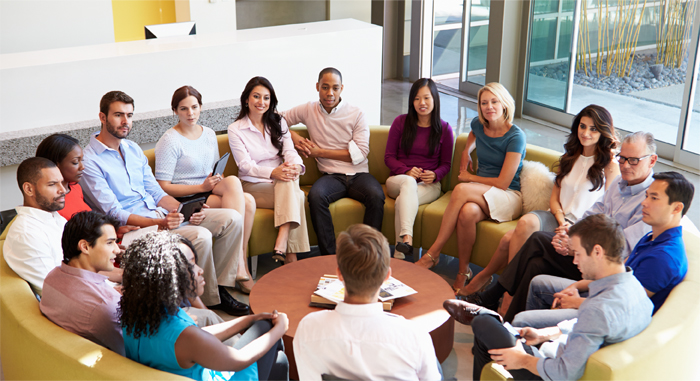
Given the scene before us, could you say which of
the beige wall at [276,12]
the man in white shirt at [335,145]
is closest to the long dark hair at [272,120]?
the man in white shirt at [335,145]

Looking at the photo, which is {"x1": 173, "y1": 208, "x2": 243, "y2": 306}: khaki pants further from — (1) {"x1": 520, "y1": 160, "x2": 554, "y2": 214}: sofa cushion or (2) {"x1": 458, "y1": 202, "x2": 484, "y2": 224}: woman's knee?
(1) {"x1": 520, "y1": 160, "x2": 554, "y2": 214}: sofa cushion

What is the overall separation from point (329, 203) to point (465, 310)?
1.57 m

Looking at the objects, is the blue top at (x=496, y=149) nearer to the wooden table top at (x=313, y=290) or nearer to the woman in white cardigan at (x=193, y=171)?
the wooden table top at (x=313, y=290)

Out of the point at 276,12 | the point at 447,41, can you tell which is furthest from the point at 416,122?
the point at 276,12

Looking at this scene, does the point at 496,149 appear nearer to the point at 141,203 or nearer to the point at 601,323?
the point at 601,323

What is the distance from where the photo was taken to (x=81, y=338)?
202 cm

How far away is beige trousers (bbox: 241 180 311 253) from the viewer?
3.68 m

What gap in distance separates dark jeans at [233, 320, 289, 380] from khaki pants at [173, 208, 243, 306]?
1.12 m

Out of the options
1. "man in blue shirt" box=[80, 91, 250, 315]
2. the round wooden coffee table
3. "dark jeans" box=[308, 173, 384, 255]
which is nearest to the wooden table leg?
the round wooden coffee table

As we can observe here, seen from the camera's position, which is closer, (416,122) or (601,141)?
(601,141)

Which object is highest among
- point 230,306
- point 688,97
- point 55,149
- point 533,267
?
point 55,149

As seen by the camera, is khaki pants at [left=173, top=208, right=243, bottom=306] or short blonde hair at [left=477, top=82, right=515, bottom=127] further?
short blonde hair at [left=477, top=82, right=515, bottom=127]

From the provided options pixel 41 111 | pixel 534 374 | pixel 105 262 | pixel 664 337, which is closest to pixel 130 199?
A: pixel 105 262

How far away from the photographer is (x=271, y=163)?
3939 millimetres
